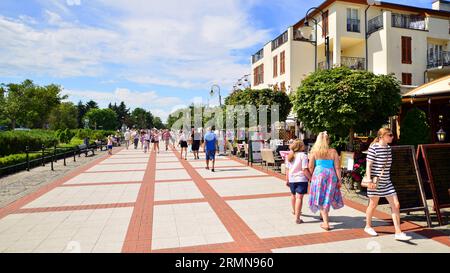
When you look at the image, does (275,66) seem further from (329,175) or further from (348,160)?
(329,175)

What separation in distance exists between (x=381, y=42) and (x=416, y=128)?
16.4 meters

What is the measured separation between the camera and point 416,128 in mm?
9547

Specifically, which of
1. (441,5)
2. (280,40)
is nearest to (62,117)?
(280,40)

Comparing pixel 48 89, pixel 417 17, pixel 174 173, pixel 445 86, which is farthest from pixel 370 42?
pixel 48 89

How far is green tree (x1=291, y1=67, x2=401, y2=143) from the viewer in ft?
27.0

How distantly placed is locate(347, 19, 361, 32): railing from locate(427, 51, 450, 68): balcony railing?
21.0 ft

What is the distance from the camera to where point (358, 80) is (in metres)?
8.32

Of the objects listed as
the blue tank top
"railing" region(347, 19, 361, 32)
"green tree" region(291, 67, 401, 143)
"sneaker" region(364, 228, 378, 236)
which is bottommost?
"sneaker" region(364, 228, 378, 236)

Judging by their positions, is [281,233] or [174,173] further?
[174,173]

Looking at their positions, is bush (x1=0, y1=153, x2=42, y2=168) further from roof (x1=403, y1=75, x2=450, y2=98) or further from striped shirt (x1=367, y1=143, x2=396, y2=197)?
roof (x1=403, y1=75, x2=450, y2=98)

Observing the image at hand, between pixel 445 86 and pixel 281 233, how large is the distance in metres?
6.69

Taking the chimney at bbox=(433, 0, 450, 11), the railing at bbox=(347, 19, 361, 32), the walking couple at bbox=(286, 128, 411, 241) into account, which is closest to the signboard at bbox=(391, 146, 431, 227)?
the walking couple at bbox=(286, 128, 411, 241)

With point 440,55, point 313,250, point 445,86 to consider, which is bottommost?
point 313,250
